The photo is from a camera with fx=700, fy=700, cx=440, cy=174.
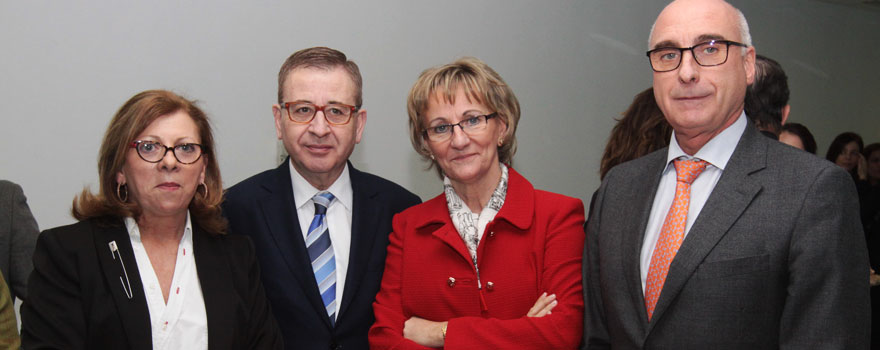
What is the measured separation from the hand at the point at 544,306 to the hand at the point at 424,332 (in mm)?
291

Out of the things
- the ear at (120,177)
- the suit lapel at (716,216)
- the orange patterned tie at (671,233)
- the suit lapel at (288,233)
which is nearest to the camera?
the suit lapel at (716,216)

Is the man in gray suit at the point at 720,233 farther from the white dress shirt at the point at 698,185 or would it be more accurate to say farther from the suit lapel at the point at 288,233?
the suit lapel at the point at 288,233

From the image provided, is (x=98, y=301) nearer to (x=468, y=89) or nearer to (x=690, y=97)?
(x=468, y=89)

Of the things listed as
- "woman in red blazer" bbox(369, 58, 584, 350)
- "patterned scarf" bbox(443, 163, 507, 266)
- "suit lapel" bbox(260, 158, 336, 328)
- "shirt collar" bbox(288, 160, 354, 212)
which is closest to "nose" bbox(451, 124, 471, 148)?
"woman in red blazer" bbox(369, 58, 584, 350)

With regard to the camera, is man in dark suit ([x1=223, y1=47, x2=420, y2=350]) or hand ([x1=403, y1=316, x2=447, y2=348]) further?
man in dark suit ([x1=223, y1=47, x2=420, y2=350])

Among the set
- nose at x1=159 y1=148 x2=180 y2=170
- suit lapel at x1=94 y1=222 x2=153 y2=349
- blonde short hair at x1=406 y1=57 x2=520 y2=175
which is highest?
blonde short hair at x1=406 y1=57 x2=520 y2=175

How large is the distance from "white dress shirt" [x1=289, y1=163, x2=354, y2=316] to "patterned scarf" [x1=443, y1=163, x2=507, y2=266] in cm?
41

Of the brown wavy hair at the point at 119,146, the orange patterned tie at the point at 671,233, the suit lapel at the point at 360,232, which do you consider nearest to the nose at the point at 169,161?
the brown wavy hair at the point at 119,146

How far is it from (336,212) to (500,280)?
28.1 inches

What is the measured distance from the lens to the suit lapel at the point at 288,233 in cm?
240

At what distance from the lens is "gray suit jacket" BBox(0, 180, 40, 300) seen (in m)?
2.66

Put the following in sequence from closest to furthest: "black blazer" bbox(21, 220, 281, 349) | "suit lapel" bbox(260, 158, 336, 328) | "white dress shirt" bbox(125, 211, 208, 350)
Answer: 1. "black blazer" bbox(21, 220, 281, 349)
2. "white dress shirt" bbox(125, 211, 208, 350)
3. "suit lapel" bbox(260, 158, 336, 328)

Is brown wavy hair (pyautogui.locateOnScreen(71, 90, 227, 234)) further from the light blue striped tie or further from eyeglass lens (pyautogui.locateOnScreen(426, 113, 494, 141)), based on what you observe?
eyeglass lens (pyautogui.locateOnScreen(426, 113, 494, 141))

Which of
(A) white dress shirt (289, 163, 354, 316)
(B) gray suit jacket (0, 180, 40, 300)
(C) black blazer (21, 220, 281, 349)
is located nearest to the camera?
(C) black blazer (21, 220, 281, 349)
